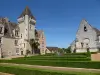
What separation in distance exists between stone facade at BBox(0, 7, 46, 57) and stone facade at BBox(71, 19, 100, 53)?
1677 centimetres

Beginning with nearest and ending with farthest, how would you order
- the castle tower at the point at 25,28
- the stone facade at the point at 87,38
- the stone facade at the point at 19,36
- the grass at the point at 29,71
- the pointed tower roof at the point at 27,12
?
1. the grass at the point at 29,71
2. the stone facade at the point at 87,38
3. the stone facade at the point at 19,36
4. the castle tower at the point at 25,28
5. the pointed tower roof at the point at 27,12

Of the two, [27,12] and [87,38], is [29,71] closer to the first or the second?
[87,38]

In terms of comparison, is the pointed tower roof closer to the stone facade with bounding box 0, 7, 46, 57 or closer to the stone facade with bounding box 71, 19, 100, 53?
the stone facade with bounding box 0, 7, 46, 57

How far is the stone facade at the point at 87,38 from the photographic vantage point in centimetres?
5547

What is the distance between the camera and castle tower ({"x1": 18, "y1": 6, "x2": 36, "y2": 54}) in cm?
6506

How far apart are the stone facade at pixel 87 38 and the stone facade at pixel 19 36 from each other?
16767mm

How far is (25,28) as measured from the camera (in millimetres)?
65500

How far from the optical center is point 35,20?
232ft

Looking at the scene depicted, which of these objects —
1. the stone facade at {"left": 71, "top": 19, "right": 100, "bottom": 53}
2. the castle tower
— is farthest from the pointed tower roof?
the stone facade at {"left": 71, "top": 19, "right": 100, "bottom": 53}

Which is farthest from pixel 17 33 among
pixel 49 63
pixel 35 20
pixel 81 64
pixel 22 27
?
pixel 81 64

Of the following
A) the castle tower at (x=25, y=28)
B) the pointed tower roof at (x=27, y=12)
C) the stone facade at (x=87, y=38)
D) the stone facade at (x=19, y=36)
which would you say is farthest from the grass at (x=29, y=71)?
the pointed tower roof at (x=27, y=12)

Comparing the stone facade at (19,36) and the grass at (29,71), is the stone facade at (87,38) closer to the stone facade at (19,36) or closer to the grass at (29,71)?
the stone facade at (19,36)

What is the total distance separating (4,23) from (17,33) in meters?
5.60

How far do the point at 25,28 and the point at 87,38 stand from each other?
2145 centimetres
